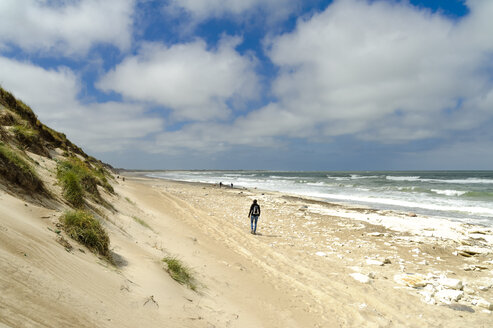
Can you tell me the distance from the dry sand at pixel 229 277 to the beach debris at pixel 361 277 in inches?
2.2

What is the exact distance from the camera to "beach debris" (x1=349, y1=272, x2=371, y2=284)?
25.1 feet

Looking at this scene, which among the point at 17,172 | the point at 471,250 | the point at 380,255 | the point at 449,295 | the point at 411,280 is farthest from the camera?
the point at 471,250

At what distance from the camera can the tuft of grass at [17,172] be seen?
230 inches

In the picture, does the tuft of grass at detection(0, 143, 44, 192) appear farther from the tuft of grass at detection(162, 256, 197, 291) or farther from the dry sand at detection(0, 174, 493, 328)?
the tuft of grass at detection(162, 256, 197, 291)

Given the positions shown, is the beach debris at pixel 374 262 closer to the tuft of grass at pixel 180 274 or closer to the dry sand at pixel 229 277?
the dry sand at pixel 229 277

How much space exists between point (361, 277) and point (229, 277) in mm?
3819

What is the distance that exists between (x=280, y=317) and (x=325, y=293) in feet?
5.95

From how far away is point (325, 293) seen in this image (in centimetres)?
675

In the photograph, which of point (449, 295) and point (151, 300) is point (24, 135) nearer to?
point (151, 300)

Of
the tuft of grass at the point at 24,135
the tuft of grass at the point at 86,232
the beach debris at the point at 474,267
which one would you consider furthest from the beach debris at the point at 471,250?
the tuft of grass at the point at 24,135

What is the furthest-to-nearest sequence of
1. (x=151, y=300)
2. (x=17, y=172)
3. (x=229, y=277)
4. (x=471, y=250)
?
(x=471, y=250) → (x=229, y=277) → (x=17, y=172) → (x=151, y=300)

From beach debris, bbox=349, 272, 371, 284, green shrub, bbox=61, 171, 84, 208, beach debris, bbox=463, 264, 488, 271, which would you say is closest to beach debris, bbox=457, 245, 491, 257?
beach debris, bbox=463, 264, 488, 271

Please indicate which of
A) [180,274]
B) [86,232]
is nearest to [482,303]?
[180,274]

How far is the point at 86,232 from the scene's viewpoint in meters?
5.11
